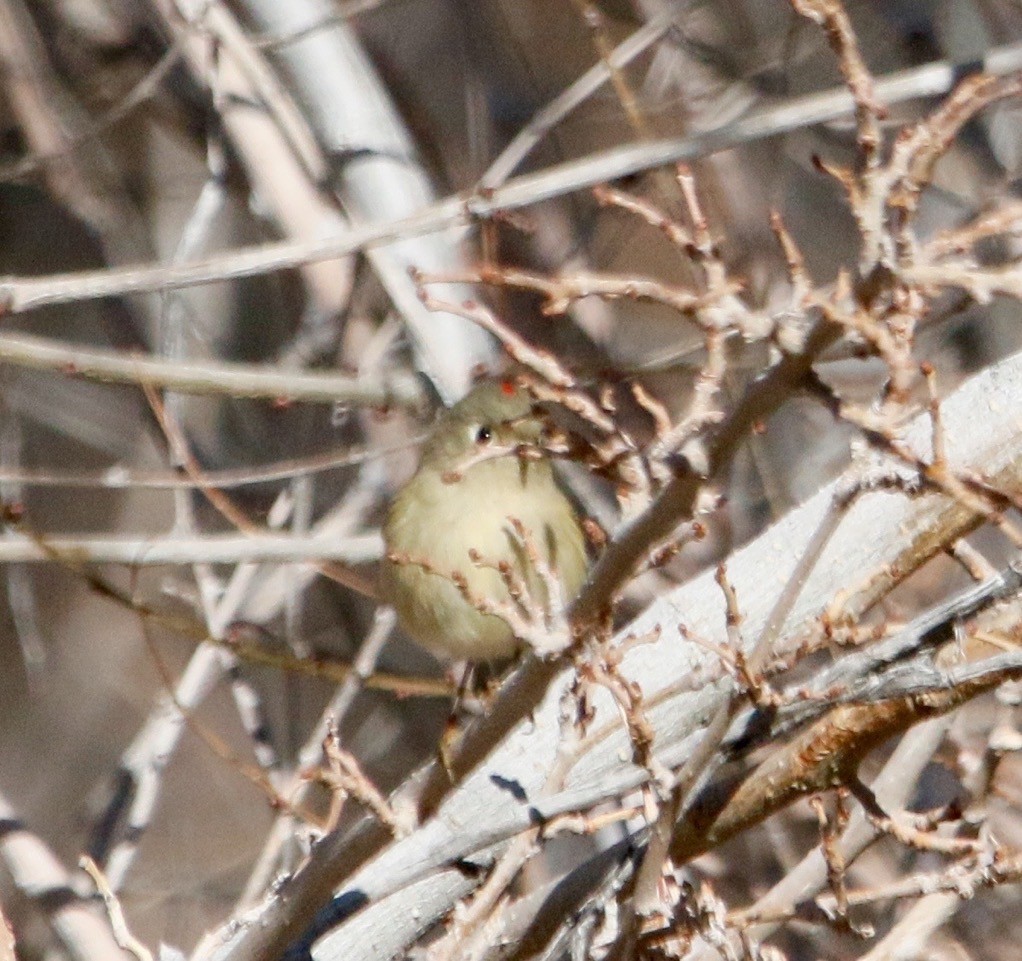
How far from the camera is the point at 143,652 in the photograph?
239 inches

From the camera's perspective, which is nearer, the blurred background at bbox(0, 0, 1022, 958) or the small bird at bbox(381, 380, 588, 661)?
the small bird at bbox(381, 380, 588, 661)

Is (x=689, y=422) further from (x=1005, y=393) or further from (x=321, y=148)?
(x=321, y=148)

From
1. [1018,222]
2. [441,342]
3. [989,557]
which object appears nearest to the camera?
[1018,222]

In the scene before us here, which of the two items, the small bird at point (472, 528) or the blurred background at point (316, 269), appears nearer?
the small bird at point (472, 528)

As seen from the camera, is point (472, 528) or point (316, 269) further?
point (316, 269)

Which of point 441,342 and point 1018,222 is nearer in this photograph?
point 1018,222

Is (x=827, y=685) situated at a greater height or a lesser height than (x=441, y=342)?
lesser

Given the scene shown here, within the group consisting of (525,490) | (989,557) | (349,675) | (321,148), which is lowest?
(989,557)

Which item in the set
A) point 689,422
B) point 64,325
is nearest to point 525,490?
point 689,422

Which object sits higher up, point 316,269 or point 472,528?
point 316,269

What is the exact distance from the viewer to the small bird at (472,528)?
3.05m

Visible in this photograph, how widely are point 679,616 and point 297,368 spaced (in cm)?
205

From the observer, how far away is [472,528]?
3.08 metres

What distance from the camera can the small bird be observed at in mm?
3053
